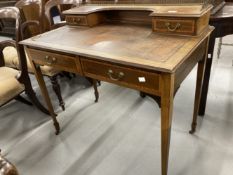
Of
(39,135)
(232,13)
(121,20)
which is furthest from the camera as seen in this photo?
(39,135)

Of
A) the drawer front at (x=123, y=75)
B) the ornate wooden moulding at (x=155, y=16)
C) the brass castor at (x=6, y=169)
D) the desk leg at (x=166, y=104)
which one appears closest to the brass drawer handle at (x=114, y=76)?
the drawer front at (x=123, y=75)

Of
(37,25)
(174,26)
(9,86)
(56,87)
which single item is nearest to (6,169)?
(174,26)

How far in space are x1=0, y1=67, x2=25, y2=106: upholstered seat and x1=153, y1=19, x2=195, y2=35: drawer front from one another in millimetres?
1148

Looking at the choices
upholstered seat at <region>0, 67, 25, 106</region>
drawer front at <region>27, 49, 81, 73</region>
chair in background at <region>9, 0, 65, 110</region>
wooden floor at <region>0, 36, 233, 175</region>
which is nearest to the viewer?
drawer front at <region>27, 49, 81, 73</region>

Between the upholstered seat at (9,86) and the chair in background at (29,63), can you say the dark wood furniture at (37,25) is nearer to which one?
the chair in background at (29,63)

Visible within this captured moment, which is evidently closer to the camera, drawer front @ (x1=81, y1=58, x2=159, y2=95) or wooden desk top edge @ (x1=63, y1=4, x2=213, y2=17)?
drawer front @ (x1=81, y1=58, x2=159, y2=95)

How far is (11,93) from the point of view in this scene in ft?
5.21

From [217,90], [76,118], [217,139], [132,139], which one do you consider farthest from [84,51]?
[217,90]

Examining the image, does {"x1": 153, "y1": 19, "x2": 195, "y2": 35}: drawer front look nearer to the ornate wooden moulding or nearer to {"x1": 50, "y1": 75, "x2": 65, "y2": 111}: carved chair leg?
the ornate wooden moulding

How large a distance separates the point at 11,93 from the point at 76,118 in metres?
0.57

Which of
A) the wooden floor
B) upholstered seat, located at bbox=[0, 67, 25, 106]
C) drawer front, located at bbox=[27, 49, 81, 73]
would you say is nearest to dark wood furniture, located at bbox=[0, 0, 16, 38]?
the wooden floor

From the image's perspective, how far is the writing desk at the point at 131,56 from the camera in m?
0.85

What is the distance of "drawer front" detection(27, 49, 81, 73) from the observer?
44.3 inches

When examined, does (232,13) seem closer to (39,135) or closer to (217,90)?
(217,90)
